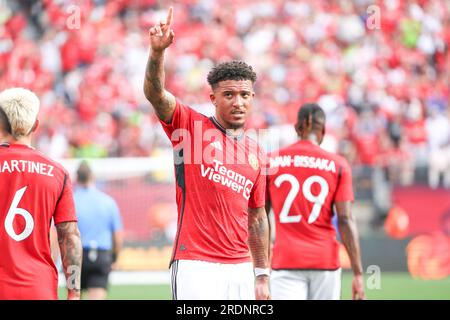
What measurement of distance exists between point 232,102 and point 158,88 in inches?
26.3

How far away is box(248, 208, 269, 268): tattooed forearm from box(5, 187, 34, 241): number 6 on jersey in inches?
67.3

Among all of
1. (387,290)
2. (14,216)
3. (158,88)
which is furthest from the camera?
(387,290)

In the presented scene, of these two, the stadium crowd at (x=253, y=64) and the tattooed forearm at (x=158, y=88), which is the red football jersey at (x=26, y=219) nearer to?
the tattooed forearm at (x=158, y=88)

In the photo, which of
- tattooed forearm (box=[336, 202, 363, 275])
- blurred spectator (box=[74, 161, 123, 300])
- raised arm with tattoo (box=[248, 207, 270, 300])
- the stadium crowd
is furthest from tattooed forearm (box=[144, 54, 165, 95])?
the stadium crowd

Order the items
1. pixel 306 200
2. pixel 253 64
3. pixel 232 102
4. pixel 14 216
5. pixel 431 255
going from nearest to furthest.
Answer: pixel 14 216
pixel 232 102
pixel 306 200
pixel 431 255
pixel 253 64

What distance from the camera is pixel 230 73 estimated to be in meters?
6.24

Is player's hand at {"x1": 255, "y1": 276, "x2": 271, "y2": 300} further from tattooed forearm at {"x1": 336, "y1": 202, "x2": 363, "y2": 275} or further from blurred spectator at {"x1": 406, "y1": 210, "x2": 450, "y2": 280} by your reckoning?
blurred spectator at {"x1": 406, "y1": 210, "x2": 450, "y2": 280}

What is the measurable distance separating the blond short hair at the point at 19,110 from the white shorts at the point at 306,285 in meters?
3.55

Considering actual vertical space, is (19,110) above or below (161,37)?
below

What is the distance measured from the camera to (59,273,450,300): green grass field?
13.9 m

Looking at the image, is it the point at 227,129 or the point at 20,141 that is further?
the point at 227,129

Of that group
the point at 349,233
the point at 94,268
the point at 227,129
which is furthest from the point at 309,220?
the point at 94,268

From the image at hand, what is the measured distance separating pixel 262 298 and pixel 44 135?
46.4 ft

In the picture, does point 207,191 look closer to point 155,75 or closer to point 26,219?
point 155,75
